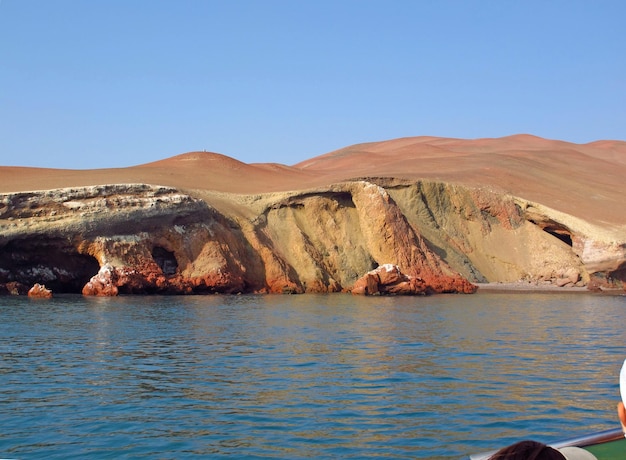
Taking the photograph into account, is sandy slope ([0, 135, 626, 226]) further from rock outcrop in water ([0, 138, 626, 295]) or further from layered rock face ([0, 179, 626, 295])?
layered rock face ([0, 179, 626, 295])

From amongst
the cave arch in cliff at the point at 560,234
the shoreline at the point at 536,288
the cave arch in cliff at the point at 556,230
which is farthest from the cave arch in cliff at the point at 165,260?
the cave arch in cliff at the point at 560,234

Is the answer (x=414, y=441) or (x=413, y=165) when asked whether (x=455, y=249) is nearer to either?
(x=413, y=165)

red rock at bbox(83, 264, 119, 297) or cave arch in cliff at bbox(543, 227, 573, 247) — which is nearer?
red rock at bbox(83, 264, 119, 297)

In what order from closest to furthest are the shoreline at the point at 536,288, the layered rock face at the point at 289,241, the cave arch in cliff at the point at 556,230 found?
the layered rock face at the point at 289,241
the shoreline at the point at 536,288
the cave arch in cliff at the point at 556,230

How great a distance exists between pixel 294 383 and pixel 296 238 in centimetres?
2665

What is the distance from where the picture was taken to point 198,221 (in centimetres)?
3750

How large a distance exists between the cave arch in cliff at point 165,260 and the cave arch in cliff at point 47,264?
2.60 metres

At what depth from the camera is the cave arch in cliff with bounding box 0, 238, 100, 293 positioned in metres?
33.5

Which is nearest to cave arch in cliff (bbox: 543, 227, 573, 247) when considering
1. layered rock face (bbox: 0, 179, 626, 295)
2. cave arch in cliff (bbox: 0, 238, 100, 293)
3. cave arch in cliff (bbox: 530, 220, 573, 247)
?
cave arch in cliff (bbox: 530, 220, 573, 247)

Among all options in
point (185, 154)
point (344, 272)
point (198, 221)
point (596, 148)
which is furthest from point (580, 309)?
point (596, 148)

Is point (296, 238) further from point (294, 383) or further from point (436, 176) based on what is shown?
point (294, 383)

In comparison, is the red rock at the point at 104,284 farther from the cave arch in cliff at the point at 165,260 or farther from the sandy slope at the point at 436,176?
the sandy slope at the point at 436,176

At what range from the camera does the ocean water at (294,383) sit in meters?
10.7

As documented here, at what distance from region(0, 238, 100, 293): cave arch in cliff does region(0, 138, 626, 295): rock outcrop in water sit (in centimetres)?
6
